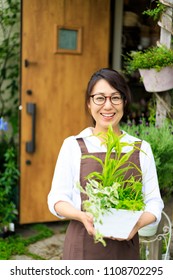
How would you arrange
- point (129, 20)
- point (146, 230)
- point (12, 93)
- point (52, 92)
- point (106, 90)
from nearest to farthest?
point (106, 90)
point (146, 230)
point (52, 92)
point (12, 93)
point (129, 20)

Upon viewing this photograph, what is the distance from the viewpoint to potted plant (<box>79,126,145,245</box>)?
154cm

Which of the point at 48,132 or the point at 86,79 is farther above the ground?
the point at 86,79

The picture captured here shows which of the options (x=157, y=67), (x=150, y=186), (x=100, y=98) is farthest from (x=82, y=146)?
(x=157, y=67)

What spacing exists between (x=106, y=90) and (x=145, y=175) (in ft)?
1.26

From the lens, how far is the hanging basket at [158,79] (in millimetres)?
3031

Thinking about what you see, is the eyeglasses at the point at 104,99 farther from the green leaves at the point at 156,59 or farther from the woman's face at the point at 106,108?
the green leaves at the point at 156,59

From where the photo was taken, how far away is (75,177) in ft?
6.01

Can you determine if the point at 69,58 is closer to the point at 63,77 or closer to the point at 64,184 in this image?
the point at 63,77

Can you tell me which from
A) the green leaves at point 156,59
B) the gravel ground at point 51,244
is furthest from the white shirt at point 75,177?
the gravel ground at point 51,244

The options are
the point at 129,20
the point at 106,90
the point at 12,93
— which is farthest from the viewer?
the point at 129,20

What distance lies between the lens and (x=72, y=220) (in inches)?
74.2

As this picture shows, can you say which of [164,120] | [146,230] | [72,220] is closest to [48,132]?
[164,120]

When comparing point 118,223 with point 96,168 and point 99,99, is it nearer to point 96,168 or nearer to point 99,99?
point 96,168

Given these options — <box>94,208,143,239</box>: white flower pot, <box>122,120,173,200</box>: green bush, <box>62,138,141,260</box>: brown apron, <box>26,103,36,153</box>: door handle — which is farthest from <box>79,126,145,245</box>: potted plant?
<box>26,103,36,153</box>: door handle
